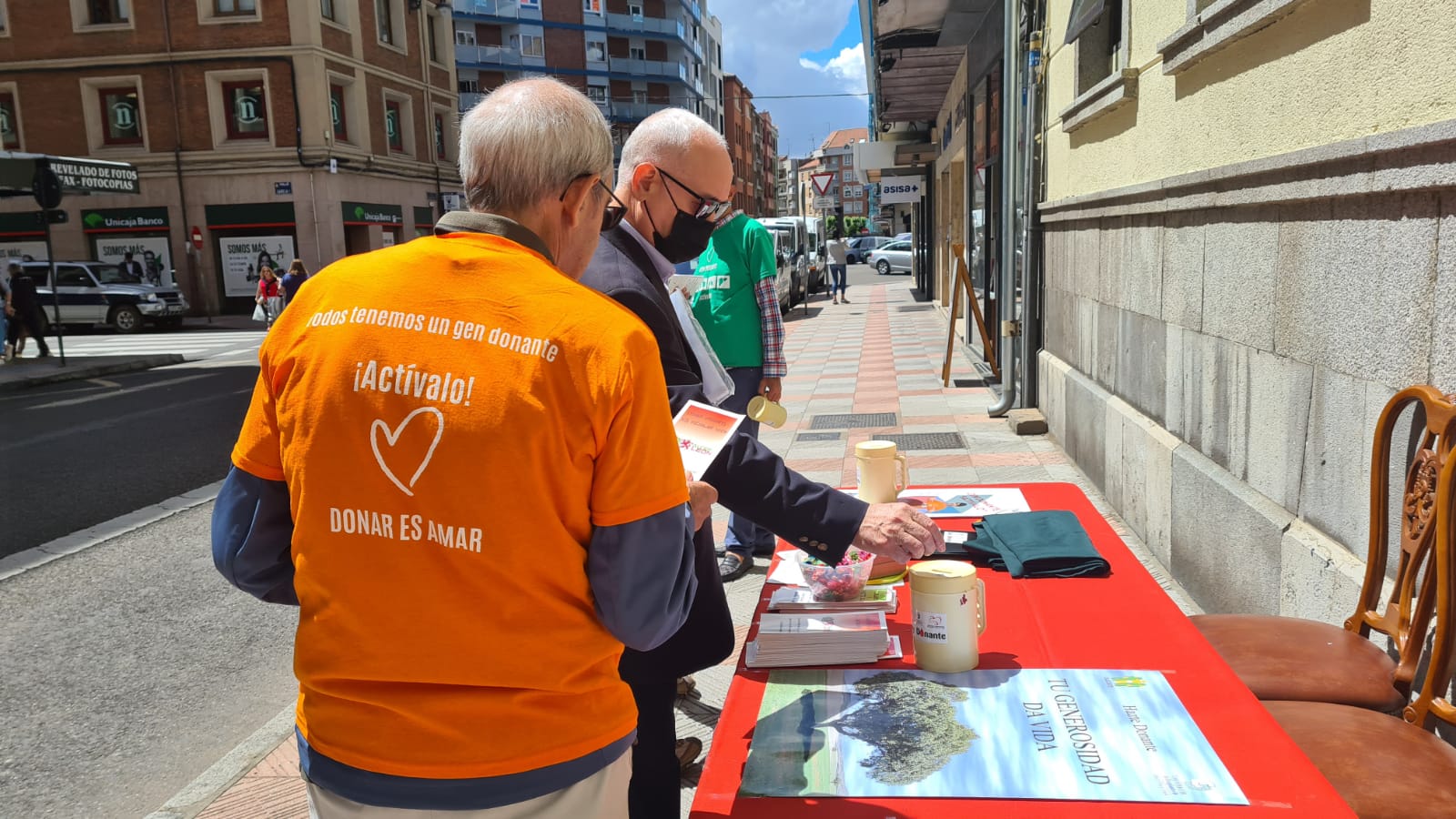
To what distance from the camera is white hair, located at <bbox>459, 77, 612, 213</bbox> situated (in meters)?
1.48

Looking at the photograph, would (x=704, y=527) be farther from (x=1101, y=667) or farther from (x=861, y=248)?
(x=861, y=248)

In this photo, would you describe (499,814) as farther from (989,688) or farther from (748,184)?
(748,184)

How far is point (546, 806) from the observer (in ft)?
4.57

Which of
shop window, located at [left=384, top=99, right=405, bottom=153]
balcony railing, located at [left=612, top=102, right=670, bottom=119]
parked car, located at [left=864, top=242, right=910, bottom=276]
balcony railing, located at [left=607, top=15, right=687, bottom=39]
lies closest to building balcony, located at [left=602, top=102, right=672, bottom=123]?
balcony railing, located at [left=612, top=102, right=670, bottom=119]

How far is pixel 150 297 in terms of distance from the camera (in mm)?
24672

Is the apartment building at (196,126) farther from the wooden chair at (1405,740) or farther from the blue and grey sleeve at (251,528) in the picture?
the wooden chair at (1405,740)

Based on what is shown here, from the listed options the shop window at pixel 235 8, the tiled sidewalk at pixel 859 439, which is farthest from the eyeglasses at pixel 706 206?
the shop window at pixel 235 8

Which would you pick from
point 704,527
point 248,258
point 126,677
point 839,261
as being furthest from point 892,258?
point 704,527

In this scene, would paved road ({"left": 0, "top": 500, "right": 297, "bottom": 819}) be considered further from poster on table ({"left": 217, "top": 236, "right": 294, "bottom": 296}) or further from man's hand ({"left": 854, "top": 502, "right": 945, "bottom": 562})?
poster on table ({"left": 217, "top": 236, "right": 294, "bottom": 296})

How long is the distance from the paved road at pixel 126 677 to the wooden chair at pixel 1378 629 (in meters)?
3.29

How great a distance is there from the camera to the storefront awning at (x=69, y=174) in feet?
51.9

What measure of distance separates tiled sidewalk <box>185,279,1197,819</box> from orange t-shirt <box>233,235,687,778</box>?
1.85 meters

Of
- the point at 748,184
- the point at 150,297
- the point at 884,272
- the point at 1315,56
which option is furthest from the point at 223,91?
the point at 748,184

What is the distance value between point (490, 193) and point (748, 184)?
3903 inches
